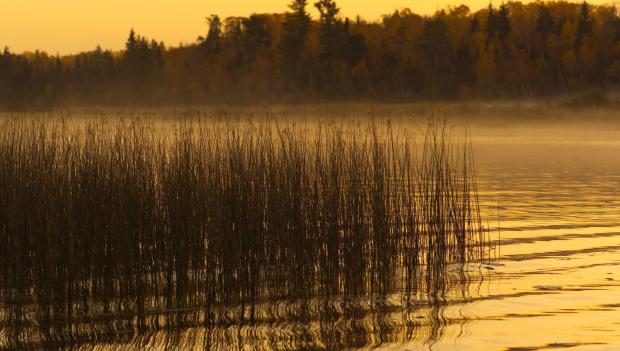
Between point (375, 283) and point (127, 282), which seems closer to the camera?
point (127, 282)

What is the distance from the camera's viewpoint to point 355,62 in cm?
7762

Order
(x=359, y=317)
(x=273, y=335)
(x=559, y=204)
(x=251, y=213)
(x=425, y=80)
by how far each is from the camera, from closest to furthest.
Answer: (x=273, y=335) → (x=359, y=317) → (x=251, y=213) → (x=559, y=204) → (x=425, y=80)

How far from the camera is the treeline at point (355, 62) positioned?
Result: 77.6 metres

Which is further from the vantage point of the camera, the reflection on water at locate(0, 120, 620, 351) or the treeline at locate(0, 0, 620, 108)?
the treeline at locate(0, 0, 620, 108)

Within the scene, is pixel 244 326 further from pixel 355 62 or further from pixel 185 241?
pixel 355 62

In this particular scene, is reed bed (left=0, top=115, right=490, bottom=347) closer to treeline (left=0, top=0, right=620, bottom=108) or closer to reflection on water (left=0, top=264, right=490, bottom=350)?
reflection on water (left=0, top=264, right=490, bottom=350)

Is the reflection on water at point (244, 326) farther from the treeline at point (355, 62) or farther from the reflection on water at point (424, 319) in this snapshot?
the treeline at point (355, 62)

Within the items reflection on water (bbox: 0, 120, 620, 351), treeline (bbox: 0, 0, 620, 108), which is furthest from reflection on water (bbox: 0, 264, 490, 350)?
treeline (bbox: 0, 0, 620, 108)

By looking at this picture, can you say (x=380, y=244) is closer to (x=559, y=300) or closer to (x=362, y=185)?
(x=362, y=185)

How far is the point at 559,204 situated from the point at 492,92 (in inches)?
2600

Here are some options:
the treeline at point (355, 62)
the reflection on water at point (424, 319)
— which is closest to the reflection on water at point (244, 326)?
the reflection on water at point (424, 319)

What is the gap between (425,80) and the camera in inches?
3091

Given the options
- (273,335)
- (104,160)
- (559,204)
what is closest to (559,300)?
(273,335)

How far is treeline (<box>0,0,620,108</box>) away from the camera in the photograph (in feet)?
255
